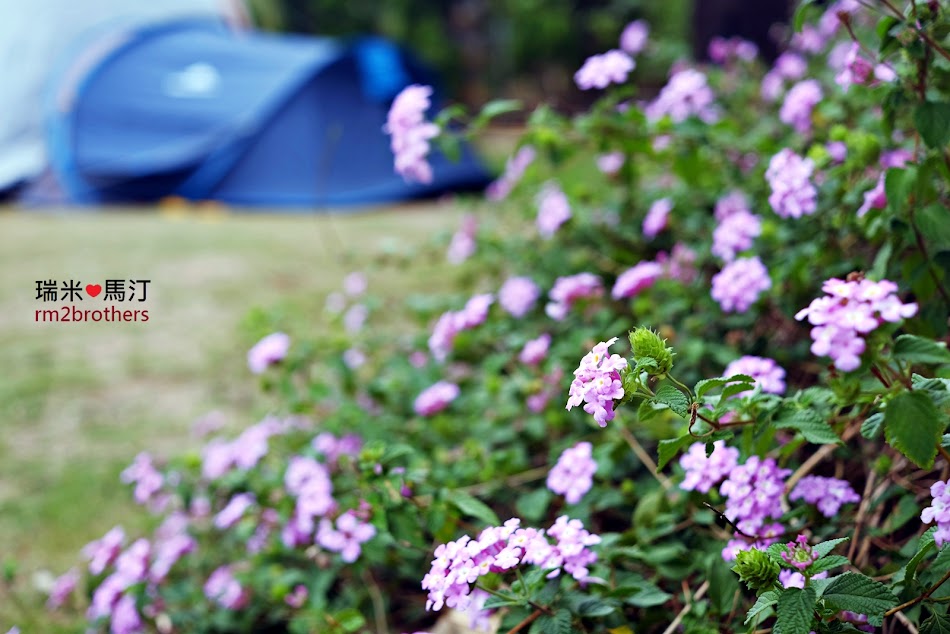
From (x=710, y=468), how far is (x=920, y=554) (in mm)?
228

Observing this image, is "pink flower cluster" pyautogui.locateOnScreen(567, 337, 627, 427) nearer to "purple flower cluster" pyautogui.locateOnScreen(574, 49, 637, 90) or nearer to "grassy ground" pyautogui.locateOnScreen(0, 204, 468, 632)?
"purple flower cluster" pyautogui.locateOnScreen(574, 49, 637, 90)

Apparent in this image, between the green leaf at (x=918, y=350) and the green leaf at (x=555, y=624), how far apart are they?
0.34m

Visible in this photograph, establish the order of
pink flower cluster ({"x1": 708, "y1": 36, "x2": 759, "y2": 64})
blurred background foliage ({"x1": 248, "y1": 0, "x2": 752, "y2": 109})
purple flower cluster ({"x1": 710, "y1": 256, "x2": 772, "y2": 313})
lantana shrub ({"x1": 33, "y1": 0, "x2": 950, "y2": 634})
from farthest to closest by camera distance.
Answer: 1. blurred background foliage ({"x1": 248, "y1": 0, "x2": 752, "y2": 109})
2. pink flower cluster ({"x1": 708, "y1": 36, "x2": 759, "y2": 64})
3. purple flower cluster ({"x1": 710, "y1": 256, "x2": 772, "y2": 313})
4. lantana shrub ({"x1": 33, "y1": 0, "x2": 950, "y2": 634})

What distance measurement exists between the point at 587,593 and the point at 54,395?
Result: 1.73 m

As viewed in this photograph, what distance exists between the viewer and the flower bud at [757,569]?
0.66m

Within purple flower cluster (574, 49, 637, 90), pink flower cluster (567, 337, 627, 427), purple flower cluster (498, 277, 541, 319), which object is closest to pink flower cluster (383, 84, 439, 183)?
purple flower cluster (574, 49, 637, 90)

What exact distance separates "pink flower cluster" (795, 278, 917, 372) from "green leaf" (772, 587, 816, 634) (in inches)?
6.5

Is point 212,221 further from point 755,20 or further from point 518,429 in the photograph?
point 518,429

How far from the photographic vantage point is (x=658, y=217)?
4.79 feet

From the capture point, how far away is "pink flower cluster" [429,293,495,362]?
1334mm

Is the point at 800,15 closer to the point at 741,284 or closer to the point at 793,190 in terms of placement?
the point at 793,190

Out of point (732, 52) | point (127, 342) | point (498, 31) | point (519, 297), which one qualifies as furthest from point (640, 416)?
point (498, 31)

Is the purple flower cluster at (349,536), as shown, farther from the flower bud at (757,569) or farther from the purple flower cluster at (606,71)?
the purple flower cluster at (606,71)

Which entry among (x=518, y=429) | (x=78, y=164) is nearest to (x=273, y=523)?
(x=518, y=429)
